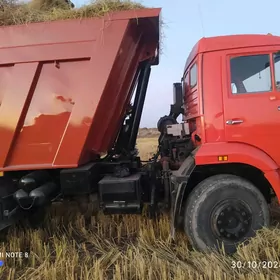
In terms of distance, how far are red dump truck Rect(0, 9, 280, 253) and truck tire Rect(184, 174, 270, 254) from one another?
0.04 feet

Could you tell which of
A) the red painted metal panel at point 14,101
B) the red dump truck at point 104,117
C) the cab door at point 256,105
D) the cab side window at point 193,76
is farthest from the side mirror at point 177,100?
the red painted metal panel at point 14,101

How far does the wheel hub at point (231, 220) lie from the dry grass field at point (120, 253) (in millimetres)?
214

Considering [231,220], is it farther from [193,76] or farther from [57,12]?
[57,12]

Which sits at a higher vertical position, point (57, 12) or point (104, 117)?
point (57, 12)

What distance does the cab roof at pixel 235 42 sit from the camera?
3900 mm

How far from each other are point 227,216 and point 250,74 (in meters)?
1.70

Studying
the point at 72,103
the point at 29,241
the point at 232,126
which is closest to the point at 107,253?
the point at 29,241

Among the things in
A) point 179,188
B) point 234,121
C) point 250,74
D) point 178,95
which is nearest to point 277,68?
point 250,74

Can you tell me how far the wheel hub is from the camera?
12.4 ft

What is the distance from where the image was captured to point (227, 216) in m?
3.79

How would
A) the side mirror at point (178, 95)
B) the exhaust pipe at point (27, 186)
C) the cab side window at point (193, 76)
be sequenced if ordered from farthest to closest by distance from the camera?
the side mirror at point (178, 95), the cab side window at point (193, 76), the exhaust pipe at point (27, 186)

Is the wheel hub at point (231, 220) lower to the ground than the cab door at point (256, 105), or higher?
lower

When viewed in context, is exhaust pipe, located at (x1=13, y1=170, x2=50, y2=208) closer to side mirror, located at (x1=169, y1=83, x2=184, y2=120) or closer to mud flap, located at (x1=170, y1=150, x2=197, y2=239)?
mud flap, located at (x1=170, y1=150, x2=197, y2=239)

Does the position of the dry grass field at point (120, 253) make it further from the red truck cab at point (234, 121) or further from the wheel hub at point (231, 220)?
the red truck cab at point (234, 121)
